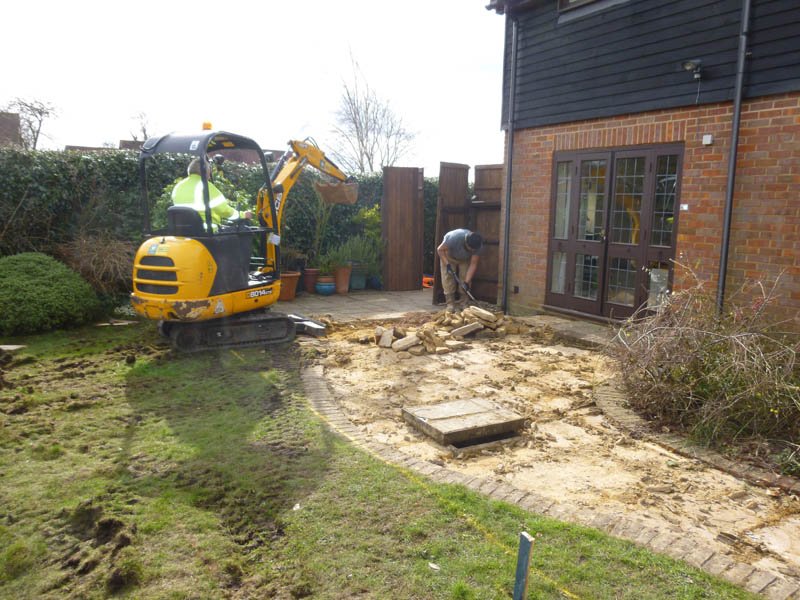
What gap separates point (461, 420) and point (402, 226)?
8.40 metres

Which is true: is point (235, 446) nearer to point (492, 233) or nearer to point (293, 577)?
point (293, 577)

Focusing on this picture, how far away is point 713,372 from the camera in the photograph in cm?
466

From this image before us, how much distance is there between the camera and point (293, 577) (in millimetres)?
2922

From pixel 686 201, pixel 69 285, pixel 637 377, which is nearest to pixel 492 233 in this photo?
pixel 686 201

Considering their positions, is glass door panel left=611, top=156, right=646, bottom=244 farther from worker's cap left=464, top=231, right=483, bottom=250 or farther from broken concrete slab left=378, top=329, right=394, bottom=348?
broken concrete slab left=378, top=329, right=394, bottom=348

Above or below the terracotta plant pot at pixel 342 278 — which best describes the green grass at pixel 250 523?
below

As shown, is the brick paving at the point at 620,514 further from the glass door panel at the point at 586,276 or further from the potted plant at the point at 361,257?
the potted plant at the point at 361,257

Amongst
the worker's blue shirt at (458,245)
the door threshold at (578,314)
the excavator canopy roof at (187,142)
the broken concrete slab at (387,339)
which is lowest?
the broken concrete slab at (387,339)

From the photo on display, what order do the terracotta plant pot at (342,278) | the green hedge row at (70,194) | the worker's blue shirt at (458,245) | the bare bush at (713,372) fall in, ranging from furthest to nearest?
the terracotta plant pot at (342,278)
the worker's blue shirt at (458,245)
the green hedge row at (70,194)
the bare bush at (713,372)

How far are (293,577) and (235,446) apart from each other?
5.67 feet

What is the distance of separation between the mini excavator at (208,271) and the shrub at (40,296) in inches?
65.7

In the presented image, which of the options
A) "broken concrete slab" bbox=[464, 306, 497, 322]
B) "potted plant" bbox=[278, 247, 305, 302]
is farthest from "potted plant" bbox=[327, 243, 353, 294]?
"broken concrete slab" bbox=[464, 306, 497, 322]

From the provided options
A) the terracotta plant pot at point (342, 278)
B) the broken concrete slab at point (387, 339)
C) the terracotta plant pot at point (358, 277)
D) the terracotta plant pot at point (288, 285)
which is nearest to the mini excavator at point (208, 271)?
the broken concrete slab at point (387, 339)

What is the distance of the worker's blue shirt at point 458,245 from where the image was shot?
9.44 m
